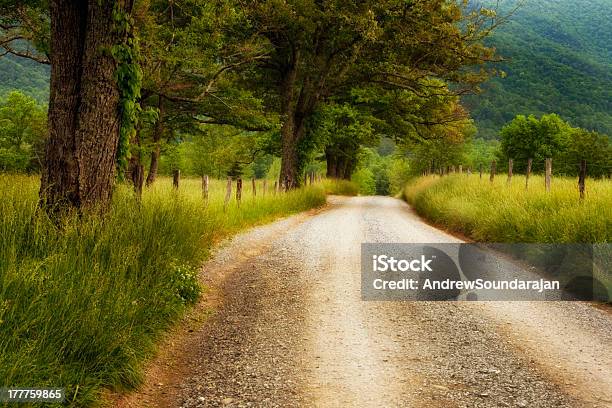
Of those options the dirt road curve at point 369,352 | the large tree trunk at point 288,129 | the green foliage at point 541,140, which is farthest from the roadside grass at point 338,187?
the green foliage at point 541,140

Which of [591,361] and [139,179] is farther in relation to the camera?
[139,179]

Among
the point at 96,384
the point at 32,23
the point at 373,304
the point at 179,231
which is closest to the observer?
the point at 96,384

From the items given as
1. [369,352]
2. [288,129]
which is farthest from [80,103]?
[288,129]

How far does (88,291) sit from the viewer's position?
13.6 feet

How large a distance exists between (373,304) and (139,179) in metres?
5.91

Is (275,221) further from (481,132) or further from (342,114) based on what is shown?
(481,132)

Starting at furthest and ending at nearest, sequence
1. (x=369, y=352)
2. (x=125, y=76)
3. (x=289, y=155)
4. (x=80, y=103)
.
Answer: (x=289, y=155), (x=125, y=76), (x=80, y=103), (x=369, y=352)

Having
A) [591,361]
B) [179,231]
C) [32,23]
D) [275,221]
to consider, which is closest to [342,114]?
[275,221]

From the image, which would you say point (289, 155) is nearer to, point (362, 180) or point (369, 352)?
point (369, 352)

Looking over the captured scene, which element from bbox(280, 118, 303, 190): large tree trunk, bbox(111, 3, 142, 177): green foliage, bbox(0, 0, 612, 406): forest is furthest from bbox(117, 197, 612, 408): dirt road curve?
bbox(280, 118, 303, 190): large tree trunk

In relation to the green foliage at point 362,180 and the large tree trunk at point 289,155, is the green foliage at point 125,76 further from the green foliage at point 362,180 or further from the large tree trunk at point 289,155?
the green foliage at point 362,180

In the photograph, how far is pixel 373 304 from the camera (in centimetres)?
703

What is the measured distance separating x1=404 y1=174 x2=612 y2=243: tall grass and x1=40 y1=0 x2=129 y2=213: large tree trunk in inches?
322

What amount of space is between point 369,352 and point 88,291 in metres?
2.88
